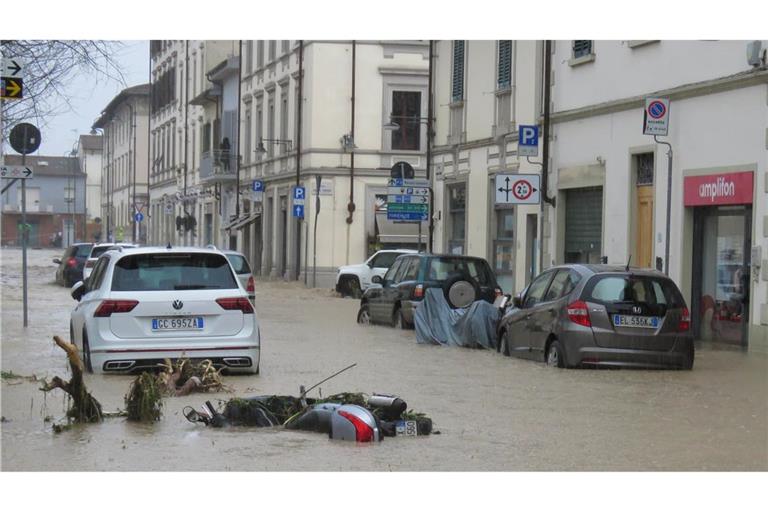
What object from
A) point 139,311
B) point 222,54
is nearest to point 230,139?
point 222,54

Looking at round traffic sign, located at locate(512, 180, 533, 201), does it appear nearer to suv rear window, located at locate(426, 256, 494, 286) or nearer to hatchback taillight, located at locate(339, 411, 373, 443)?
suv rear window, located at locate(426, 256, 494, 286)

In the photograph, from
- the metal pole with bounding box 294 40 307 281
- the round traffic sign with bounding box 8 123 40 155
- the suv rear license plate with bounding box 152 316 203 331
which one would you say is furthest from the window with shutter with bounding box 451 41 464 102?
the suv rear license plate with bounding box 152 316 203 331

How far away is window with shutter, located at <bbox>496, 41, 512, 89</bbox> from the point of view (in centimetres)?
2872

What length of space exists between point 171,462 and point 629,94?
1630 centimetres

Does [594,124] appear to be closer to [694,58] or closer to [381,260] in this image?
[694,58]

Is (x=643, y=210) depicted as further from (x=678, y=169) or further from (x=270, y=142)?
(x=270, y=142)

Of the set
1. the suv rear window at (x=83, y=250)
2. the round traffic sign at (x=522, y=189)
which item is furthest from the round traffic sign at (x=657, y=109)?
the suv rear window at (x=83, y=250)

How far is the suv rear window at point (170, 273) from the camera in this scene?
1481 centimetres

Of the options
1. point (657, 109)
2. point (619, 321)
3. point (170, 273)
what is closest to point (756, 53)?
point (657, 109)

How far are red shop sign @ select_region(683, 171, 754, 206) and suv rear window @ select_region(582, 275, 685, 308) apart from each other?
3.97m

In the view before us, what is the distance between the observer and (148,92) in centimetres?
9625

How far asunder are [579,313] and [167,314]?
5226 mm

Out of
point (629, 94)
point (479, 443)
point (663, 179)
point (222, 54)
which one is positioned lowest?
point (479, 443)

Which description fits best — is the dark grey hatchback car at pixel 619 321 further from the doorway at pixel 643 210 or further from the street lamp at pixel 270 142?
the street lamp at pixel 270 142
